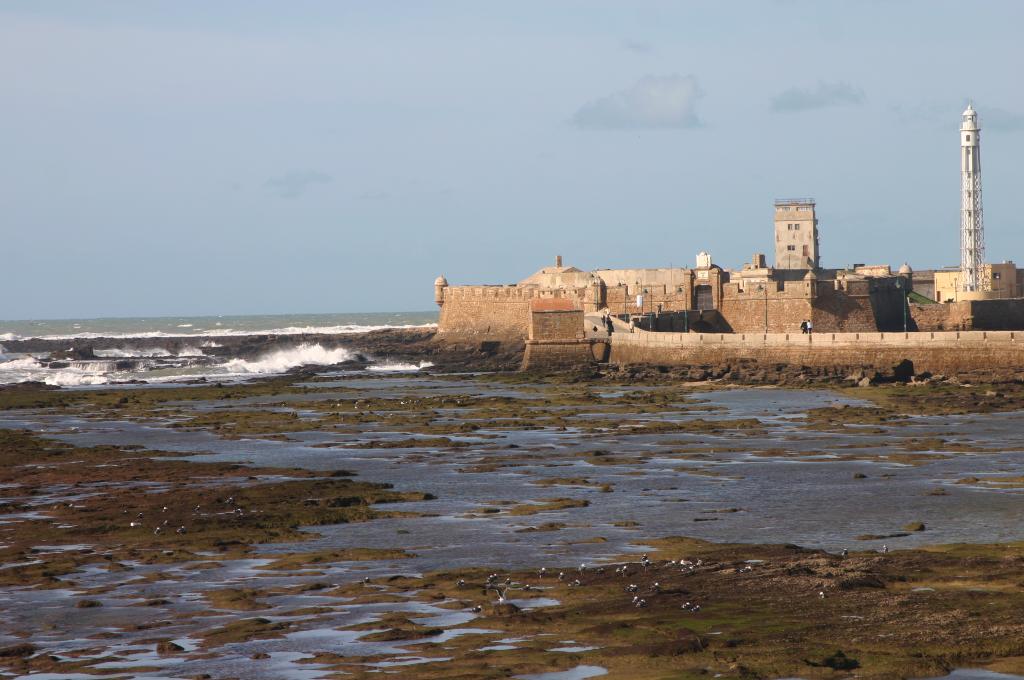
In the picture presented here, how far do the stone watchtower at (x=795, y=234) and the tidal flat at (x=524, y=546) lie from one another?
51203 mm

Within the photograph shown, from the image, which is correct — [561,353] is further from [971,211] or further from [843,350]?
[971,211]

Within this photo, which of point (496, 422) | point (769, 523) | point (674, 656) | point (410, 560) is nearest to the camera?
point (674, 656)

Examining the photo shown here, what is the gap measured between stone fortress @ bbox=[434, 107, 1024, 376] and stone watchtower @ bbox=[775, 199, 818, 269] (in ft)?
0.22

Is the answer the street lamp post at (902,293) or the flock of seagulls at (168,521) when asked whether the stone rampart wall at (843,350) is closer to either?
the street lamp post at (902,293)

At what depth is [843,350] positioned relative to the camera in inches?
2333

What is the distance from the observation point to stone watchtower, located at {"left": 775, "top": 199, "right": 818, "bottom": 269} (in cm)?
9719

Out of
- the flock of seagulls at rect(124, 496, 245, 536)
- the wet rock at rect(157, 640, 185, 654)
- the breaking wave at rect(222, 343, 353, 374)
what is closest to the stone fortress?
the breaking wave at rect(222, 343, 353, 374)

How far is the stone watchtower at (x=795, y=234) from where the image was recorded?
9719 cm

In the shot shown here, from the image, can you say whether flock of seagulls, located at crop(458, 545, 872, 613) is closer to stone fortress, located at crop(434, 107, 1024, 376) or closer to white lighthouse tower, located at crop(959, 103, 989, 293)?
stone fortress, located at crop(434, 107, 1024, 376)

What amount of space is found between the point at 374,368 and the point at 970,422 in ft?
145

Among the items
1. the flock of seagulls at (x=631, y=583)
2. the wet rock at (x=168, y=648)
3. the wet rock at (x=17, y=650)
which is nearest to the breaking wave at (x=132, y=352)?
the flock of seagulls at (x=631, y=583)

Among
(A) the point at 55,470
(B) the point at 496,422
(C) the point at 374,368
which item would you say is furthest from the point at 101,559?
(C) the point at 374,368

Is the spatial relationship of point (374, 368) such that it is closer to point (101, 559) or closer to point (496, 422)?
point (496, 422)

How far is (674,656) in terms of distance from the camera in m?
15.6
